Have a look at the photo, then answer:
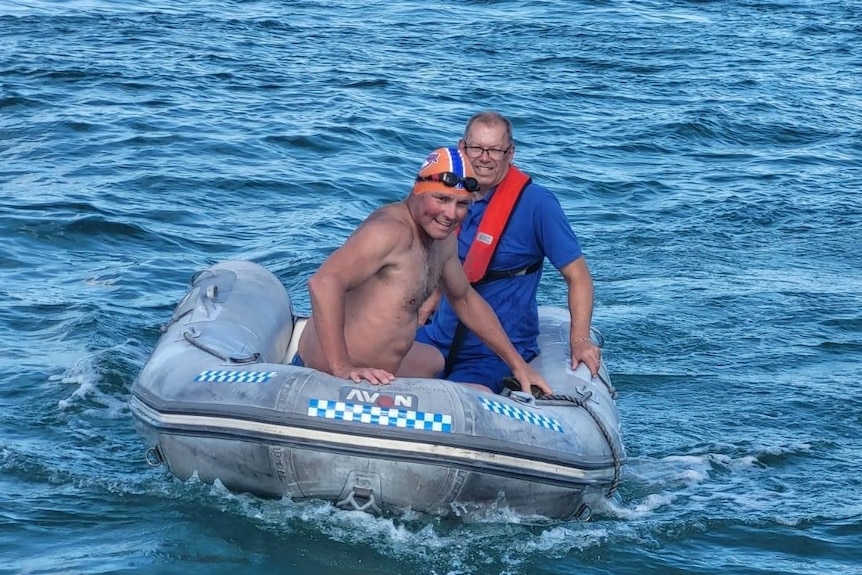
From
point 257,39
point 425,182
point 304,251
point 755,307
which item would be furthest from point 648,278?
point 257,39

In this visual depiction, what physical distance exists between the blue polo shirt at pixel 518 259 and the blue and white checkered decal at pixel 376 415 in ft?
3.80

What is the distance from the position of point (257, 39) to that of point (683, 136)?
19.1 ft

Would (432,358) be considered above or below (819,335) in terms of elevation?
above

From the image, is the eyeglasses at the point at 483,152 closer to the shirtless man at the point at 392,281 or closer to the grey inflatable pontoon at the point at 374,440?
the shirtless man at the point at 392,281

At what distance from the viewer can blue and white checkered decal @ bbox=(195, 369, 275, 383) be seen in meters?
5.78

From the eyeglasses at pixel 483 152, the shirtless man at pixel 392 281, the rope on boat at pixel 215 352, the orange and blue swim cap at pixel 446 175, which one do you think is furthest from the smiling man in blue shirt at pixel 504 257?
the rope on boat at pixel 215 352

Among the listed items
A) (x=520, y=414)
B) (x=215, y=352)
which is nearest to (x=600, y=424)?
(x=520, y=414)

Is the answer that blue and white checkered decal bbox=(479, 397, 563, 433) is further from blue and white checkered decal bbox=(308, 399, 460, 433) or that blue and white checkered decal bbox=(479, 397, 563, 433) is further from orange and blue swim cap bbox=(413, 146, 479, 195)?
orange and blue swim cap bbox=(413, 146, 479, 195)

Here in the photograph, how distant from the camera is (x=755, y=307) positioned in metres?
9.41

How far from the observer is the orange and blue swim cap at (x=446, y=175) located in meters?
5.56

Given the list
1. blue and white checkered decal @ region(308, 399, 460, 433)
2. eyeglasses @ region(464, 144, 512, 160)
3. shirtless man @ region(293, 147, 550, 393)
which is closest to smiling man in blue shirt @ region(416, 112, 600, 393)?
eyeglasses @ region(464, 144, 512, 160)

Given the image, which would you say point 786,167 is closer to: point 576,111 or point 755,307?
point 576,111

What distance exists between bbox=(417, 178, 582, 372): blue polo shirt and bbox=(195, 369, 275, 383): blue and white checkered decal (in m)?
1.20

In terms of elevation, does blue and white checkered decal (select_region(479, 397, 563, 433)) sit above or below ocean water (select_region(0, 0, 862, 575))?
above
